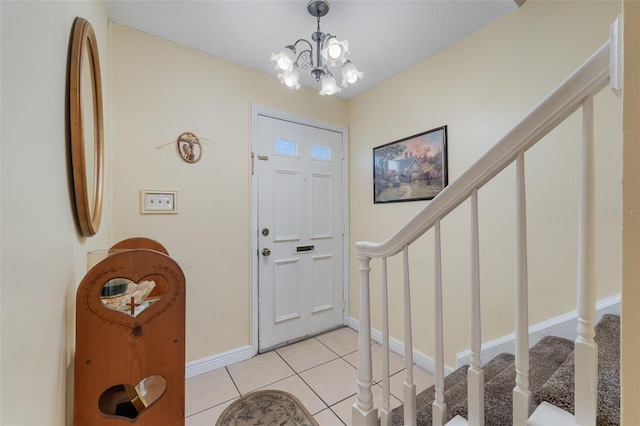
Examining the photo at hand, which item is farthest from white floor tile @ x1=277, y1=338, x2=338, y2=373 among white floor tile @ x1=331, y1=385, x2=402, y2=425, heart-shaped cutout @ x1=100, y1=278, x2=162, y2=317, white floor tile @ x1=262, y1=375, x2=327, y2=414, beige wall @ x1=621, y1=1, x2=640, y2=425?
beige wall @ x1=621, y1=1, x2=640, y2=425

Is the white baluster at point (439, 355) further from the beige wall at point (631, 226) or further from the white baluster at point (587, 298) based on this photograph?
the beige wall at point (631, 226)

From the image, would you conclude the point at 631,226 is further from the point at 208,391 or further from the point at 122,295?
the point at 208,391

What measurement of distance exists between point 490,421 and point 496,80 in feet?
6.15

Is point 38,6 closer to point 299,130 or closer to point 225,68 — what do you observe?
point 225,68

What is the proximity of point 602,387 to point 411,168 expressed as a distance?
170cm

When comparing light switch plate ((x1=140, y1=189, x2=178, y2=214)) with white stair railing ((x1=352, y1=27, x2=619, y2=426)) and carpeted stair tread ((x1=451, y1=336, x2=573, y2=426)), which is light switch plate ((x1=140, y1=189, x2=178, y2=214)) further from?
Result: carpeted stair tread ((x1=451, y1=336, x2=573, y2=426))

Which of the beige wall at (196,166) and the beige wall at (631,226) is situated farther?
the beige wall at (196,166)

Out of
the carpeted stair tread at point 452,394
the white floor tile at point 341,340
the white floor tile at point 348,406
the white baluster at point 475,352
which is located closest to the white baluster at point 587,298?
the white baluster at point 475,352

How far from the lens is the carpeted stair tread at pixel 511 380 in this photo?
0.93 meters

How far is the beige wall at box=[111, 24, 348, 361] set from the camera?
1.79m

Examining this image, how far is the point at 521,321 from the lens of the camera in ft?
2.33

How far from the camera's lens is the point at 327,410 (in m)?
1.63

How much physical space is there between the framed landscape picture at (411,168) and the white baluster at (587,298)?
1.39 m

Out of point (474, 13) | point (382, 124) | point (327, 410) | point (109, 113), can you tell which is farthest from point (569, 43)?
point (109, 113)
